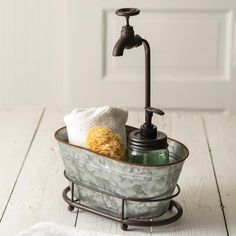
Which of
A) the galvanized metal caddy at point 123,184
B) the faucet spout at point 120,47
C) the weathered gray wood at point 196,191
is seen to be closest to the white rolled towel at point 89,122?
the galvanized metal caddy at point 123,184

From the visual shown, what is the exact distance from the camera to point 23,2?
287cm

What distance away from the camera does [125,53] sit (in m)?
2.87

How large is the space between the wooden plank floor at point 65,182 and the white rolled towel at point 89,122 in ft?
0.67

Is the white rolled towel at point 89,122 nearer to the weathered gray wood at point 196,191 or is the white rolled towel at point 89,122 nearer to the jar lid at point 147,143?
the jar lid at point 147,143

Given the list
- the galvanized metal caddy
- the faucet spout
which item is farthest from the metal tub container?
the faucet spout

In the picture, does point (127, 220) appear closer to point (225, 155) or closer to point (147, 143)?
point (147, 143)

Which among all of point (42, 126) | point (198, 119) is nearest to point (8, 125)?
point (42, 126)

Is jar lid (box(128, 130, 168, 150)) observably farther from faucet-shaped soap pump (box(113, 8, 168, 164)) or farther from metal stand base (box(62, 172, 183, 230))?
metal stand base (box(62, 172, 183, 230))

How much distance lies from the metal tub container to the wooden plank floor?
0.17 ft

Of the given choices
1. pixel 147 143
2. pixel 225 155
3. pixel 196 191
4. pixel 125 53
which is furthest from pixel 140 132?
pixel 125 53

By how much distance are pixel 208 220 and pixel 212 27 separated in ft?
3.93

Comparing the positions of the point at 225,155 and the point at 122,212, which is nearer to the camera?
the point at 122,212

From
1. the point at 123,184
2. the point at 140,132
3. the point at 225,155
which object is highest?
the point at 140,132

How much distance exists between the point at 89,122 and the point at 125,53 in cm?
115
